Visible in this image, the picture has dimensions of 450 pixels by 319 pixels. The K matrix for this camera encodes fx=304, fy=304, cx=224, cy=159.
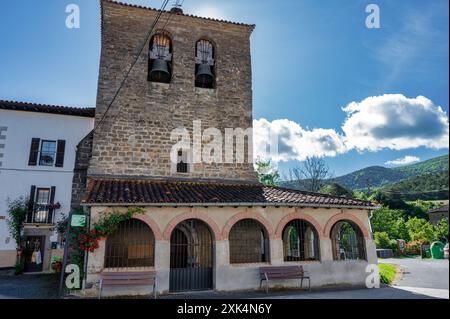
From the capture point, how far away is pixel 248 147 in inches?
535

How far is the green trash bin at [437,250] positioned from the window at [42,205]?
23111mm

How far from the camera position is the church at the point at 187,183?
30.7 feet

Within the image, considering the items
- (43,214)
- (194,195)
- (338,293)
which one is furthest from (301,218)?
(43,214)

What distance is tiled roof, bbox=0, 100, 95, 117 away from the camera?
16172 mm

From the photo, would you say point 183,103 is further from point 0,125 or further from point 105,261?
point 0,125

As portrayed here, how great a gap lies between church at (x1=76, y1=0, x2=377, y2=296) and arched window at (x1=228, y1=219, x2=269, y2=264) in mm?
38

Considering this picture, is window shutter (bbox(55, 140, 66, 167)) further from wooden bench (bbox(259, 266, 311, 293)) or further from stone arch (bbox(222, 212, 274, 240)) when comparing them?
wooden bench (bbox(259, 266, 311, 293))

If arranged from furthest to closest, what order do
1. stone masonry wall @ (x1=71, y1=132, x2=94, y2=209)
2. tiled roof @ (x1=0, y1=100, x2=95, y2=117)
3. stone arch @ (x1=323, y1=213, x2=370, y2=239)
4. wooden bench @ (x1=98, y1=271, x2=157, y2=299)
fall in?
tiled roof @ (x1=0, y1=100, x2=95, y2=117)
stone masonry wall @ (x1=71, y1=132, x2=94, y2=209)
stone arch @ (x1=323, y1=213, x2=370, y2=239)
wooden bench @ (x1=98, y1=271, x2=157, y2=299)

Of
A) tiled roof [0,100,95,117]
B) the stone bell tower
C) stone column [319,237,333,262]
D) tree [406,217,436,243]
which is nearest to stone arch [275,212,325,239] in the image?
stone column [319,237,333,262]

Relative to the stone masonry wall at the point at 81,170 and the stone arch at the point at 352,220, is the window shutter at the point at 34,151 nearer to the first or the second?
the stone masonry wall at the point at 81,170

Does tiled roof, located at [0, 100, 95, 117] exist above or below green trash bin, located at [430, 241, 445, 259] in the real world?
above

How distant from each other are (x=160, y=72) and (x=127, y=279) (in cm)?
815

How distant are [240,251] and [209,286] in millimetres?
2401

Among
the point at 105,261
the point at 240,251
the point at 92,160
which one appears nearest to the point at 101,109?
the point at 92,160
